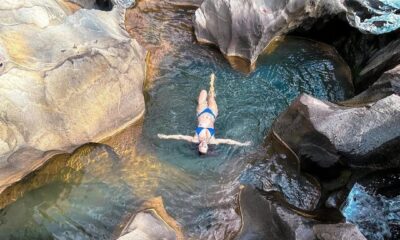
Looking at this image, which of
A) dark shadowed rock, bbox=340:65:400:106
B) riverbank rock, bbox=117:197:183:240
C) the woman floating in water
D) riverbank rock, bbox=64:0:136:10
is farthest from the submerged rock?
riverbank rock, bbox=64:0:136:10

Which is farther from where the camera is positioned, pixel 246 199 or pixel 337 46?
pixel 337 46

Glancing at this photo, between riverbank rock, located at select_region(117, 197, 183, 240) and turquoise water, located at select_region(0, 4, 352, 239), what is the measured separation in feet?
0.46

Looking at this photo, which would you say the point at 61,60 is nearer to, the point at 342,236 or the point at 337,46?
the point at 342,236

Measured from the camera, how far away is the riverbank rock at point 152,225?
6.61m

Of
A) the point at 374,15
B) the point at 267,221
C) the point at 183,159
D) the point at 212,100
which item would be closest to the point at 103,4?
the point at 212,100

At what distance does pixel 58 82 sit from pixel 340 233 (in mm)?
5330

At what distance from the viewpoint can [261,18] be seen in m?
10.2

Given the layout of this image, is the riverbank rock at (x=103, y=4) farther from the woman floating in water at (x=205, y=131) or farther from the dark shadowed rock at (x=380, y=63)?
the dark shadowed rock at (x=380, y=63)

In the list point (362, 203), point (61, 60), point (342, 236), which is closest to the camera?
point (342, 236)

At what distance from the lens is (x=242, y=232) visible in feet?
22.5

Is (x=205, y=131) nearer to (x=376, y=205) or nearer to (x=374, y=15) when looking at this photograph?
(x=376, y=205)

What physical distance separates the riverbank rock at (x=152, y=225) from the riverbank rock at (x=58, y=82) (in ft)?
6.27

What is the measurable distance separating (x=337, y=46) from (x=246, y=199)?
5434mm

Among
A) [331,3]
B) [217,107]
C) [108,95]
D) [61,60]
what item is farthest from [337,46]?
[61,60]
